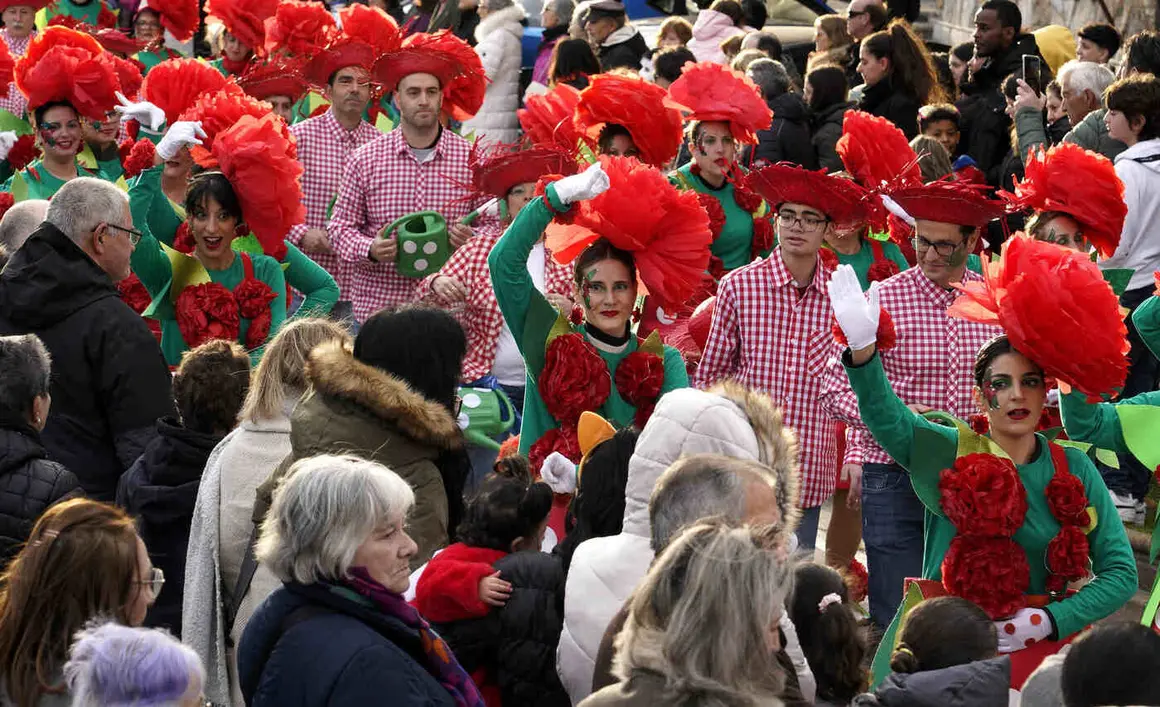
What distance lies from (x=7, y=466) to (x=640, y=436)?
186 centimetres

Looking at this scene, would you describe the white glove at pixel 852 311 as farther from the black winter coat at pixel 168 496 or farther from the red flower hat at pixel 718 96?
the red flower hat at pixel 718 96

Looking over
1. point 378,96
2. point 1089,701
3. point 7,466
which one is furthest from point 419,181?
point 1089,701

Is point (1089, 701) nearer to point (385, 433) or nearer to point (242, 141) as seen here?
point (385, 433)

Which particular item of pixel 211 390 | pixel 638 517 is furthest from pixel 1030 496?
pixel 211 390

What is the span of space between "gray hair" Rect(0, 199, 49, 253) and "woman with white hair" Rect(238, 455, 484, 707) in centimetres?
359

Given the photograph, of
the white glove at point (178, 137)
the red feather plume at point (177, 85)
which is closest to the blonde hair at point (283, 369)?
the white glove at point (178, 137)

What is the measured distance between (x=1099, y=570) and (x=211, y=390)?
2.68m

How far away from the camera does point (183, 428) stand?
5.18 meters

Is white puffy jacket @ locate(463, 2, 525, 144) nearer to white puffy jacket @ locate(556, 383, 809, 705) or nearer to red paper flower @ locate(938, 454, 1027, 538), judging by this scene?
red paper flower @ locate(938, 454, 1027, 538)

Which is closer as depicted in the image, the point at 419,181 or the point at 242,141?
the point at 242,141

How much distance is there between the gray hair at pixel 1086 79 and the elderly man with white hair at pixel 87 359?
17.9 feet

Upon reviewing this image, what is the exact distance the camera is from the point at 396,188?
861 cm

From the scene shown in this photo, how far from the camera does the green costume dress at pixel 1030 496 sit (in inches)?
201

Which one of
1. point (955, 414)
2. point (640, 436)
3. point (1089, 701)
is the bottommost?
point (955, 414)
